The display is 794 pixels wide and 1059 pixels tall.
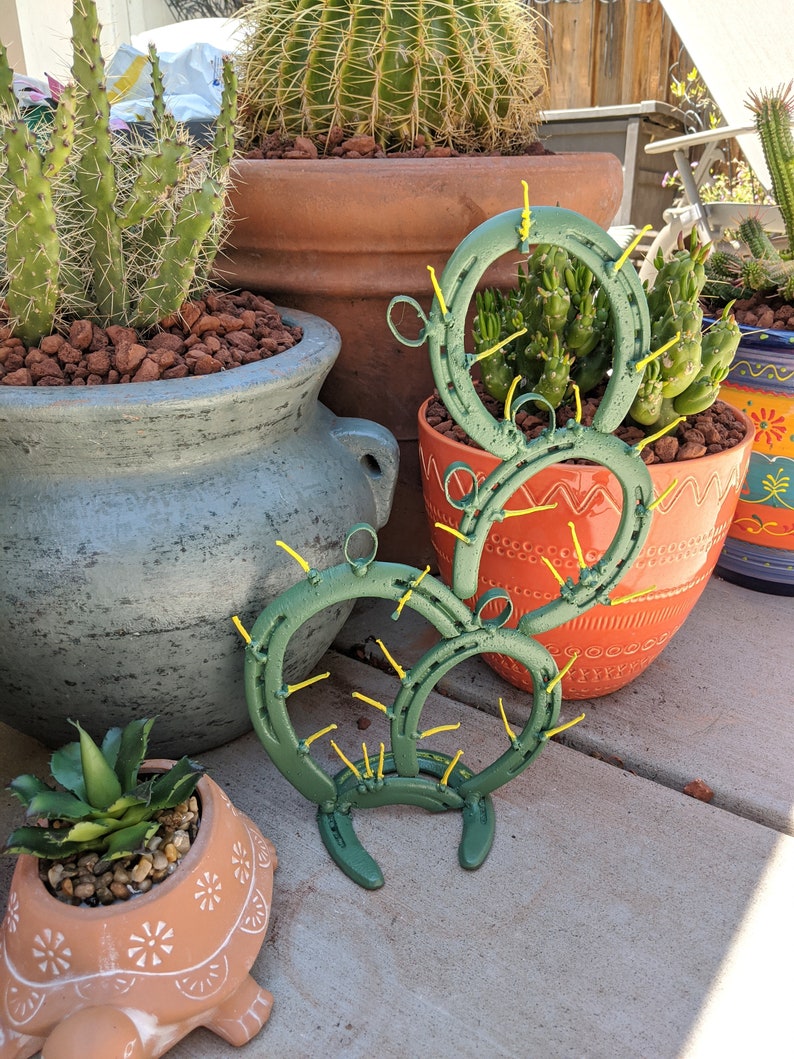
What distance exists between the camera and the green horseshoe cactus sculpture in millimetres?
962

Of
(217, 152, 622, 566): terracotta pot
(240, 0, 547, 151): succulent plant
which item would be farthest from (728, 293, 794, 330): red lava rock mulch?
(240, 0, 547, 151): succulent plant

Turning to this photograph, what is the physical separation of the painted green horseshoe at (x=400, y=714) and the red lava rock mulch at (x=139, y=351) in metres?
0.33

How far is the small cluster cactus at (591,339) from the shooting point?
1.19 metres

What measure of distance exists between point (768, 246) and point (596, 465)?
0.96m

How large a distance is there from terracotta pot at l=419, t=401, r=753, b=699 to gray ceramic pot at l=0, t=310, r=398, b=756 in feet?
0.87

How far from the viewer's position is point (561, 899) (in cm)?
110


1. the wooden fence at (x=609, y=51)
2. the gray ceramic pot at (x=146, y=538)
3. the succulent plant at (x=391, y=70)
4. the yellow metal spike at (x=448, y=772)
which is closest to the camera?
the gray ceramic pot at (x=146, y=538)

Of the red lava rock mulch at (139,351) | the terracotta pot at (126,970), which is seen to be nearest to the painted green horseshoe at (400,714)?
the terracotta pot at (126,970)

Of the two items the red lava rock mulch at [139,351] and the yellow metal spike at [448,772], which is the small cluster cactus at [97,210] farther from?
the yellow metal spike at [448,772]

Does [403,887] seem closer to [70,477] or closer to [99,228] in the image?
[70,477]

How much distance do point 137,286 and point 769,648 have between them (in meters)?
1.30

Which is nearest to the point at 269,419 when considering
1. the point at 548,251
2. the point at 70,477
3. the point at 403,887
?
→ the point at 70,477

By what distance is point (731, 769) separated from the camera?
1.32m

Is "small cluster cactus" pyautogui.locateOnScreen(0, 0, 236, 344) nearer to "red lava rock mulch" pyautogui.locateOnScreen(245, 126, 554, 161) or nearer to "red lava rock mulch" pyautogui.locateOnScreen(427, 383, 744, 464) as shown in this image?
"red lava rock mulch" pyautogui.locateOnScreen(245, 126, 554, 161)
